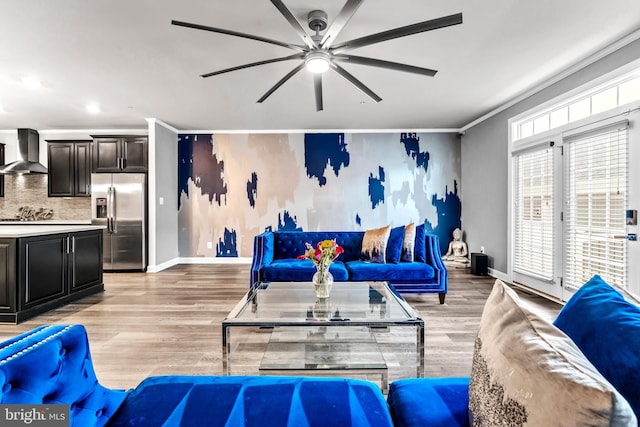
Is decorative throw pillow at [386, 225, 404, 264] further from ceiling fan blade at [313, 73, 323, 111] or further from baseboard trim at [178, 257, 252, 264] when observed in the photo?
baseboard trim at [178, 257, 252, 264]

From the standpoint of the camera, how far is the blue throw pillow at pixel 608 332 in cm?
73

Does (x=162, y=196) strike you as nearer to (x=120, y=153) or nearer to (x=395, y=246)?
(x=120, y=153)

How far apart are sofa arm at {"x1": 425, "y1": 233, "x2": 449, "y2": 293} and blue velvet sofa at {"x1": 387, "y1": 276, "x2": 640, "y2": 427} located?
266 cm

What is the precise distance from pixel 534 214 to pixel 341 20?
369 cm

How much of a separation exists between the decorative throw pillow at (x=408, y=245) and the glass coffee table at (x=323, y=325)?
3.87 ft

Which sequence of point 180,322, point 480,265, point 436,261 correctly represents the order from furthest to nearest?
point 480,265
point 436,261
point 180,322

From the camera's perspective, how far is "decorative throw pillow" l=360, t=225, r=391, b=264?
385cm

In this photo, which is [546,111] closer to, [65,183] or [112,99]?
[112,99]

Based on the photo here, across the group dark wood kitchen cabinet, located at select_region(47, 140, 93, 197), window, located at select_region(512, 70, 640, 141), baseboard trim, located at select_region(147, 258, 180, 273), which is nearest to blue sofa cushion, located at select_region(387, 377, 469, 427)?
window, located at select_region(512, 70, 640, 141)

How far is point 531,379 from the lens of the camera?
63 centimetres

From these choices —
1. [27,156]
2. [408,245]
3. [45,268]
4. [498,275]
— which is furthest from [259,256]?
[27,156]

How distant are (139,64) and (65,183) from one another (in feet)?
13.2

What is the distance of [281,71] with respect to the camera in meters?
3.58

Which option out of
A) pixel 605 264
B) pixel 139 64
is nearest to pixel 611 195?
pixel 605 264
